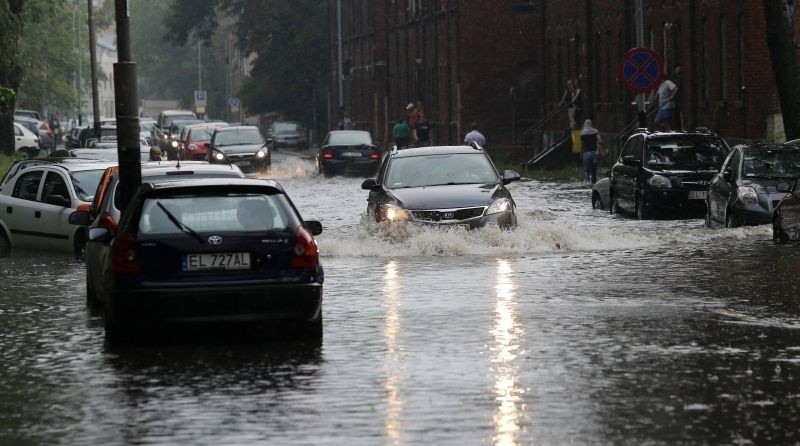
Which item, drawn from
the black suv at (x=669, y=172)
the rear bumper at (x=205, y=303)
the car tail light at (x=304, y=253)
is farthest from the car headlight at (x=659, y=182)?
the rear bumper at (x=205, y=303)

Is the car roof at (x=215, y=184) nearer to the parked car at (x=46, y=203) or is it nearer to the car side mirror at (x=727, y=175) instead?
the parked car at (x=46, y=203)

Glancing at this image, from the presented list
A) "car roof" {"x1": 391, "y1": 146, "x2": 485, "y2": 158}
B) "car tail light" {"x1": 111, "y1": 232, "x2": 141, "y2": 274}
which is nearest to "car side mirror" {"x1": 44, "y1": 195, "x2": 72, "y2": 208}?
"car roof" {"x1": 391, "y1": 146, "x2": 485, "y2": 158}

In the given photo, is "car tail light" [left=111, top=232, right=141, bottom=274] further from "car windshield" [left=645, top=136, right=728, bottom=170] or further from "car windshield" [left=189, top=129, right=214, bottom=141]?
"car windshield" [left=189, top=129, right=214, bottom=141]

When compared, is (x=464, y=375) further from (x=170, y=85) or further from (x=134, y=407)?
(x=170, y=85)

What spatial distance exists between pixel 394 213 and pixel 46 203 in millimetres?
4611

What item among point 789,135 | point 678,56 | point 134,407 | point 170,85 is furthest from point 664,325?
point 170,85

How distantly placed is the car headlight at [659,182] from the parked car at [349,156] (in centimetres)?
2552

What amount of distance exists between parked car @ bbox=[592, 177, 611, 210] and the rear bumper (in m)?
20.5

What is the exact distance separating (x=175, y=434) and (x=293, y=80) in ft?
283

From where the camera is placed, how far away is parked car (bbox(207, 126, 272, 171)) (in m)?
53.0

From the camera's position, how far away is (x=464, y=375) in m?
11.4

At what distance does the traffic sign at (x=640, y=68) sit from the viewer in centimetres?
3341

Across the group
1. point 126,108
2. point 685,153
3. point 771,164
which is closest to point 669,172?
point 685,153

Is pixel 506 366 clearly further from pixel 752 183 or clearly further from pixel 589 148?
pixel 589 148
